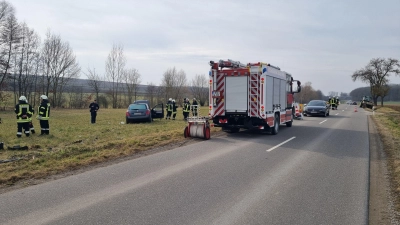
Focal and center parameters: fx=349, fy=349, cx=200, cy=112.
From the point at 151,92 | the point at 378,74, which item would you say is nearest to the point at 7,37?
the point at 151,92

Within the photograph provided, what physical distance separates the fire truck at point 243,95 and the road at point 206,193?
4.64 metres

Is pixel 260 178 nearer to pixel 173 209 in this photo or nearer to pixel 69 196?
pixel 173 209

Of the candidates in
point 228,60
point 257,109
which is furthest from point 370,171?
point 228,60

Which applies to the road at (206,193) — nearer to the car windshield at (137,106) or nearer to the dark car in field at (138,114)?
the dark car in field at (138,114)

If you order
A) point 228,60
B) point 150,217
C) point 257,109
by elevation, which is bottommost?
point 150,217

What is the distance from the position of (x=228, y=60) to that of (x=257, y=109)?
2382 mm

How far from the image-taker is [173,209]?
525 cm

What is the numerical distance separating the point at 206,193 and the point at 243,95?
29.4 ft

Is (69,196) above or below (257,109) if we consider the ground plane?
below

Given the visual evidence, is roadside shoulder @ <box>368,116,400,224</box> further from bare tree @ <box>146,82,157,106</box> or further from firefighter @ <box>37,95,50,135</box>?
bare tree @ <box>146,82,157,106</box>

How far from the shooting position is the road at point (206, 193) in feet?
16.3

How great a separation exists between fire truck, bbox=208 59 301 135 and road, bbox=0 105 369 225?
4.64m

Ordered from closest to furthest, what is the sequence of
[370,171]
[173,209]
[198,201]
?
[173,209]
[198,201]
[370,171]

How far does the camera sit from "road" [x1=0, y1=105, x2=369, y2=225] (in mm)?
4965
